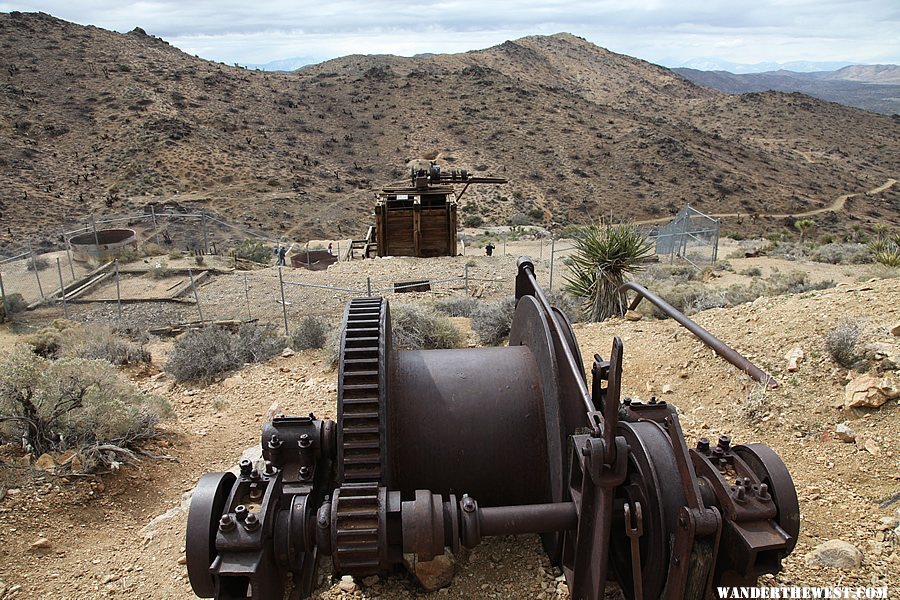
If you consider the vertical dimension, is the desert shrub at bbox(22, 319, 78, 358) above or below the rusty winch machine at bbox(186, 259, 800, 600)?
below

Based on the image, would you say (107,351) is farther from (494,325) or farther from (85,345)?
(494,325)

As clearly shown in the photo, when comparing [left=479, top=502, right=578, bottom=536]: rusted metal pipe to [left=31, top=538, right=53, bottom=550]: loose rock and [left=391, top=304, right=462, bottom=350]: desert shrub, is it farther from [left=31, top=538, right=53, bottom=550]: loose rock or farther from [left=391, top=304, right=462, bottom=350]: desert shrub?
[left=391, top=304, right=462, bottom=350]: desert shrub

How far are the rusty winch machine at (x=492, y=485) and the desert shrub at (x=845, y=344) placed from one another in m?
3.25

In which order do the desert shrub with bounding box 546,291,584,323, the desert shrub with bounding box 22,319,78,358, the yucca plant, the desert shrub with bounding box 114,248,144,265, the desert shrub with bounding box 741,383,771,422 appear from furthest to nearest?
the desert shrub with bounding box 114,248,144,265
the desert shrub with bounding box 546,291,584,323
the yucca plant
the desert shrub with bounding box 22,319,78,358
the desert shrub with bounding box 741,383,771,422

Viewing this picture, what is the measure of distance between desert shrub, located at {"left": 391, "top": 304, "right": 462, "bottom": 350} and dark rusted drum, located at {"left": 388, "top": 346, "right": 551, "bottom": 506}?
4.36 meters

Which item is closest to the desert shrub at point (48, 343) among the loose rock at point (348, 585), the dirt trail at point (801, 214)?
the loose rock at point (348, 585)

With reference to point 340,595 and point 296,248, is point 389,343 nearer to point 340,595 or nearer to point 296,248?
point 340,595

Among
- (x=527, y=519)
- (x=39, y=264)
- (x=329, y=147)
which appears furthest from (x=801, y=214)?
(x=527, y=519)

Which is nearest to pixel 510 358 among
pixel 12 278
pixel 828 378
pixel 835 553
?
pixel 835 553

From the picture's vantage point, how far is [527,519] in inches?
112

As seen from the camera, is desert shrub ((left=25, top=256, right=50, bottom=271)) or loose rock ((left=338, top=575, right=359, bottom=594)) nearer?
loose rock ((left=338, top=575, right=359, bottom=594))

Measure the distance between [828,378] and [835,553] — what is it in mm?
2582

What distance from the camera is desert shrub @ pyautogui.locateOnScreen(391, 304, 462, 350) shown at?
8047 millimetres

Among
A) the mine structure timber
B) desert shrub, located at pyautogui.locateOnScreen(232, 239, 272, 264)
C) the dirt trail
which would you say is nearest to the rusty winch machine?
the mine structure timber
